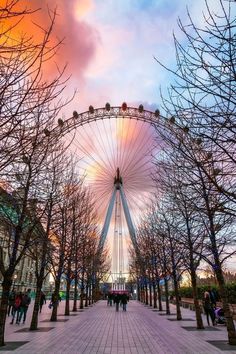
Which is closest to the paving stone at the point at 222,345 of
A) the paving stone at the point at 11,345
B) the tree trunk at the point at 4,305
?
the paving stone at the point at 11,345

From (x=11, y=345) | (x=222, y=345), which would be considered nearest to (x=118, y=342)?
(x=222, y=345)

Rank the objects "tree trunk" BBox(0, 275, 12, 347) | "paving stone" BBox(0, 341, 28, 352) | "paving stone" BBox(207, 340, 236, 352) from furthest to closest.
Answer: "tree trunk" BBox(0, 275, 12, 347) → "paving stone" BBox(207, 340, 236, 352) → "paving stone" BBox(0, 341, 28, 352)

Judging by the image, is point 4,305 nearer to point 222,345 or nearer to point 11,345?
point 11,345

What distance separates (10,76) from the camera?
674cm

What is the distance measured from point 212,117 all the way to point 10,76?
3.95m

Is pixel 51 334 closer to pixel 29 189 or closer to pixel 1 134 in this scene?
pixel 29 189

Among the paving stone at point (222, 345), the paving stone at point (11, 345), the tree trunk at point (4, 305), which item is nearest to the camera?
the paving stone at point (11, 345)

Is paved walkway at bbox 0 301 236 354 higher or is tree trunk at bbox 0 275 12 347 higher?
tree trunk at bbox 0 275 12 347

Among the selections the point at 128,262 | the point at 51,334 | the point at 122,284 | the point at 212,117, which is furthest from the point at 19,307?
the point at 122,284

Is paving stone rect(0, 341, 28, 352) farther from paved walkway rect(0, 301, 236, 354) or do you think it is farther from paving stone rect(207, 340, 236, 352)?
paving stone rect(207, 340, 236, 352)

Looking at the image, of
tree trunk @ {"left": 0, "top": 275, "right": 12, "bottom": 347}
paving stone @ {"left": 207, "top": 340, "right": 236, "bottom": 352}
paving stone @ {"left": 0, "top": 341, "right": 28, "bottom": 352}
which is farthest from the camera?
tree trunk @ {"left": 0, "top": 275, "right": 12, "bottom": 347}

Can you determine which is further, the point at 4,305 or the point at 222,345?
the point at 222,345

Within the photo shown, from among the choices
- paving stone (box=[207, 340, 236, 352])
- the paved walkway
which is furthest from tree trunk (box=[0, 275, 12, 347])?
paving stone (box=[207, 340, 236, 352])

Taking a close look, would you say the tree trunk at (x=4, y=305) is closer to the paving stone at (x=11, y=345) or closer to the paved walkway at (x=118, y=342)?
the paving stone at (x=11, y=345)
